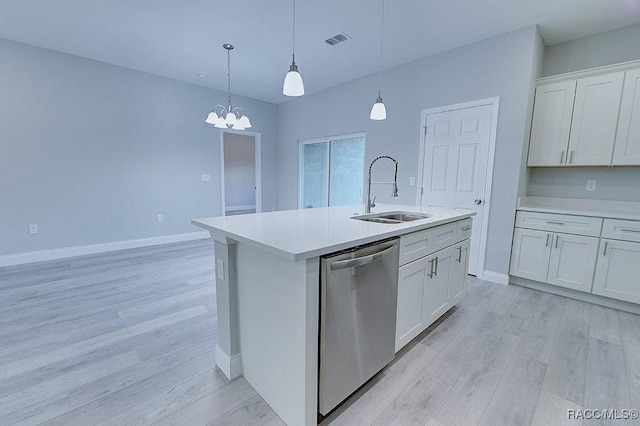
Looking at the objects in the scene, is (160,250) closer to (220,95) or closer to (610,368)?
(220,95)

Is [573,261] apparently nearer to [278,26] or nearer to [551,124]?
[551,124]

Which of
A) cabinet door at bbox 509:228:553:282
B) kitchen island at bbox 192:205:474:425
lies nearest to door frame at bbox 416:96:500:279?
cabinet door at bbox 509:228:553:282

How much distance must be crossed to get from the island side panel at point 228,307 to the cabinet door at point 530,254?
3070 millimetres

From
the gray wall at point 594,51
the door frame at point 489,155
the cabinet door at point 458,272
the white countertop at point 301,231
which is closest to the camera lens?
the white countertop at point 301,231

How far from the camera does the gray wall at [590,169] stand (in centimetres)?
276

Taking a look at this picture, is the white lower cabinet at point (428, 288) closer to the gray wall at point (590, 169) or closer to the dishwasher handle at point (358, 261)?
the dishwasher handle at point (358, 261)

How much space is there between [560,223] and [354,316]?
9.03 ft

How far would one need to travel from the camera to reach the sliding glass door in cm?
473

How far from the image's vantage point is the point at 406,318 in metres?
1.79

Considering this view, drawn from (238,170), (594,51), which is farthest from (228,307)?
(238,170)

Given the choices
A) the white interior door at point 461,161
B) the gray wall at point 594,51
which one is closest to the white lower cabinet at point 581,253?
the white interior door at point 461,161

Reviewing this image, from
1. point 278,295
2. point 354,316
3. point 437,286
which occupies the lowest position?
point 437,286

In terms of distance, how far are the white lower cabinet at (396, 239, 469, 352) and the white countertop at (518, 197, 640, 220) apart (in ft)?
4.14

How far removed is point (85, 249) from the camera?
3.99m
